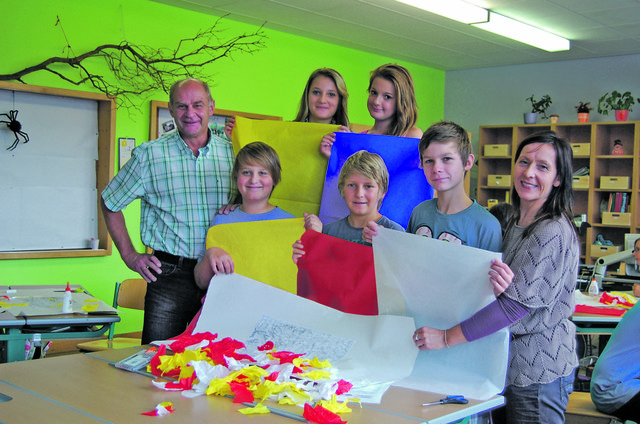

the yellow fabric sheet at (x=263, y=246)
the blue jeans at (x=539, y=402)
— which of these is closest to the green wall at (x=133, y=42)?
the yellow fabric sheet at (x=263, y=246)

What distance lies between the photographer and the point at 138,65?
547cm

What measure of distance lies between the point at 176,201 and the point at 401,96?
1.04 meters

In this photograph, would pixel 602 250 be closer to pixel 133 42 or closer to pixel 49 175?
pixel 133 42

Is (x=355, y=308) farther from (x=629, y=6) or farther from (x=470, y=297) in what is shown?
(x=629, y=6)

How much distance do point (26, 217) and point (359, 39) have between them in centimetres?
403

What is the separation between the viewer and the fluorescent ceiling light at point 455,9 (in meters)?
5.41

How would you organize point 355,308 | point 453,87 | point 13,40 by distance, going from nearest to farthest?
1. point 355,308
2. point 13,40
3. point 453,87

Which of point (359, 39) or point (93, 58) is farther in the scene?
point (359, 39)

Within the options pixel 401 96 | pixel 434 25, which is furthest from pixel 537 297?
pixel 434 25

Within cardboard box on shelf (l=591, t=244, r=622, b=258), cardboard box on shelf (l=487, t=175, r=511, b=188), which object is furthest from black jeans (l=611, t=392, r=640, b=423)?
cardboard box on shelf (l=487, t=175, r=511, b=188)

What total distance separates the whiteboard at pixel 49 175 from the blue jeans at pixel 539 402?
4.39 meters

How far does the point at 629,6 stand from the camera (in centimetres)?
543

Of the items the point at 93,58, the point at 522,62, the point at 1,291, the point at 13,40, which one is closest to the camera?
the point at 1,291

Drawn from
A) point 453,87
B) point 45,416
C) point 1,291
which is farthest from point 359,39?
point 45,416
